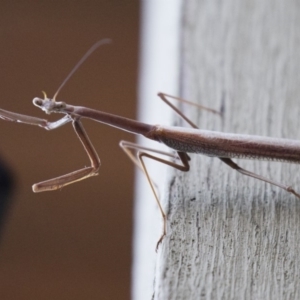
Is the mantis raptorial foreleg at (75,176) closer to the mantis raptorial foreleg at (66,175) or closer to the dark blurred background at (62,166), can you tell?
the mantis raptorial foreleg at (66,175)

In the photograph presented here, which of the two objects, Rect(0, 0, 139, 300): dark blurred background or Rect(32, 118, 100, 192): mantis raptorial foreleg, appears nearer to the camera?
Rect(32, 118, 100, 192): mantis raptorial foreleg

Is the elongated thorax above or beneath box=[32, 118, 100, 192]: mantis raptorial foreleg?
above

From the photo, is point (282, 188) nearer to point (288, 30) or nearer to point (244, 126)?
point (244, 126)

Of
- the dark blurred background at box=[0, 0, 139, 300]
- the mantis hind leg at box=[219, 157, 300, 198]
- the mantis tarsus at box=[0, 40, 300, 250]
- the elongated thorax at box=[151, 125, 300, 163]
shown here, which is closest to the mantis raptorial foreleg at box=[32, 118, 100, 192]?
the mantis tarsus at box=[0, 40, 300, 250]

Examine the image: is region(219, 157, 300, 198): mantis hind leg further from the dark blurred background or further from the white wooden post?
the dark blurred background

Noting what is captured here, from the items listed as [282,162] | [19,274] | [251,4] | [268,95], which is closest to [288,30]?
[251,4]

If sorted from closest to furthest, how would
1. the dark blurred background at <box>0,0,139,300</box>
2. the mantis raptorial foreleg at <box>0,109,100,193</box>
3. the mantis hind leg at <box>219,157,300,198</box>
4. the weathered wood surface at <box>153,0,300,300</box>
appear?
the weathered wood surface at <box>153,0,300,300</box>
the mantis hind leg at <box>219,157,300,198</box>
the mantis raptorial foreleg at <box>0,109,100,193</box>
the dark blurred background at <box>0,0,139,300</box>

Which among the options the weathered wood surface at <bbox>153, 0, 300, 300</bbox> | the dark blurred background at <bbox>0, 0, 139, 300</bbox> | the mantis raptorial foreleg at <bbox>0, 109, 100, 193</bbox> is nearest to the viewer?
the weathered wood surface at <bbox>153, 0, 300, 300</bbox>

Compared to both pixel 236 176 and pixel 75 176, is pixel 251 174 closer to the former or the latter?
pixel 236 176

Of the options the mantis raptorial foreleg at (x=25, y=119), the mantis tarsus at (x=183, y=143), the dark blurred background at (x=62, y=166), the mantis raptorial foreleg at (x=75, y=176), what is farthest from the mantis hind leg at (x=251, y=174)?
the dark blurred background at (x=62, y=166)
